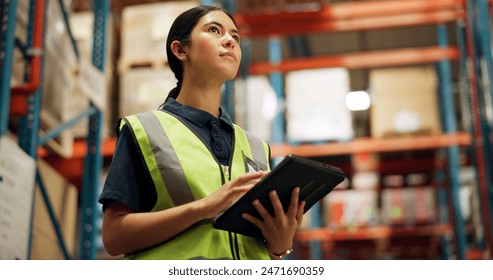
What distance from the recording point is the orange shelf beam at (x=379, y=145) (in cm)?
784

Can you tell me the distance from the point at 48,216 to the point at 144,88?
2.17 m

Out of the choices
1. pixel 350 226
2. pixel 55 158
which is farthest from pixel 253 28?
pixel 350 226

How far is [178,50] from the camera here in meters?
1.84

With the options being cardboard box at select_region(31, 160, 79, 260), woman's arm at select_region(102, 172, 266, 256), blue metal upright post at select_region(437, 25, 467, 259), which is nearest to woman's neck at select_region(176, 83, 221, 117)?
woman's arm at select_region(102, 172, 266, 256)

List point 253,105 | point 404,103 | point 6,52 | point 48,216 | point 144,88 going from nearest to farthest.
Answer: point 6,52 < point 48,216 < point 144,88 < point 404,103 < point 253,105

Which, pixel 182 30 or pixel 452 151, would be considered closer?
pixel 182 30

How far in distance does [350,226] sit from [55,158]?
4719 mm

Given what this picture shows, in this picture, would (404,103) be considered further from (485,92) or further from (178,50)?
(178,50)

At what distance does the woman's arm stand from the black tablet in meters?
0.03

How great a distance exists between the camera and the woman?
4.87ft

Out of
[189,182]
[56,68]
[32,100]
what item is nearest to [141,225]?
[189,182]

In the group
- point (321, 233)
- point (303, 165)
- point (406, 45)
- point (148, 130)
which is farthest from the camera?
point (406, 45)

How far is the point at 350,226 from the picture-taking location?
973cm

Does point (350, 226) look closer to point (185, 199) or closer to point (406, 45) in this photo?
point (406, 45)
